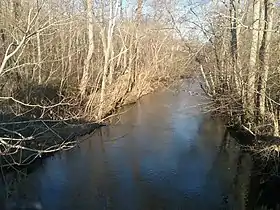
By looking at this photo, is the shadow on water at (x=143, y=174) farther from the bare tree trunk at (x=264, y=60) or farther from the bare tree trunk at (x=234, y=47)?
the bare tree trunk at (x=234, y=47)

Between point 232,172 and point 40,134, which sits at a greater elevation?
point 40,134

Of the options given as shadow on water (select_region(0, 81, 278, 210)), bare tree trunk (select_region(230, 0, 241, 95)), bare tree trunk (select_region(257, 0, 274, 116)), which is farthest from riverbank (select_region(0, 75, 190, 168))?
bare tree trunk (select_region(257, 0, 274, 116))

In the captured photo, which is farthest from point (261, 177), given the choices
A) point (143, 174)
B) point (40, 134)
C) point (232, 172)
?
point (40, 134)

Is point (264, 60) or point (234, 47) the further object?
point (234, 47)

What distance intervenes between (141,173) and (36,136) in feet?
11.0

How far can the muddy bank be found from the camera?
31.1 feet

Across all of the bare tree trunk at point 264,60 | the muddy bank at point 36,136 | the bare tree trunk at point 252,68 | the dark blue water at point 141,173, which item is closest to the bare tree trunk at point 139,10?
the dark blue water at point 141,173

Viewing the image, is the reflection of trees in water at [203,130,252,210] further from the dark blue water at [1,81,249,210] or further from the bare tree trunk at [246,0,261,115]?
the bare tree trunk at [246,0,261,115]

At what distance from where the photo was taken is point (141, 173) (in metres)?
9.54

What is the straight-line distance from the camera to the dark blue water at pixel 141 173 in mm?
8133

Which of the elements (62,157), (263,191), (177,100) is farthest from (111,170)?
(177,100)

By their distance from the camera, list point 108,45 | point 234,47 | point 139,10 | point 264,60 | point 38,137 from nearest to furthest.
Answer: point 264,60 < point 38,137 < point 234,47 < point 108,45 < point 139,10

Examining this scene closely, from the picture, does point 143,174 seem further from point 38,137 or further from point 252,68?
point 252,68

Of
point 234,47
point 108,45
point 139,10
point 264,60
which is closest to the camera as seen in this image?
point 264,60
